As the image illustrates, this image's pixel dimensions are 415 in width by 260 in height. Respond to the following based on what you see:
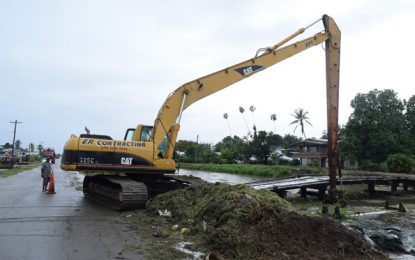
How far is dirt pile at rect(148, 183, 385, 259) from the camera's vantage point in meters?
6.76

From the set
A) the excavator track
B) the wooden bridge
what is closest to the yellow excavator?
the excavator track

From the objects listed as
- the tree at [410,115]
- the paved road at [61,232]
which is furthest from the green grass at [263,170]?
the paved road at [61,232]

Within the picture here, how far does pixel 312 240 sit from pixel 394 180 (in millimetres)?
15993

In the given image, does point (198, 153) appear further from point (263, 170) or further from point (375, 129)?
point (375, 129)

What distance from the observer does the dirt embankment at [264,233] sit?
22.2 ft

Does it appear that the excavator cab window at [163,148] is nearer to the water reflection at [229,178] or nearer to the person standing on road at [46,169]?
the person standing on road at [46,169]

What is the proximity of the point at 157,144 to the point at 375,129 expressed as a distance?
36.5 meters

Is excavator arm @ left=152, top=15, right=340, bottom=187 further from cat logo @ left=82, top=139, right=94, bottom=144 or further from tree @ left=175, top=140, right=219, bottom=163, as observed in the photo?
tree @ left=175, top=140, right=219, bottom=163

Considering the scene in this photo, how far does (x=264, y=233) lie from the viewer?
7.26m

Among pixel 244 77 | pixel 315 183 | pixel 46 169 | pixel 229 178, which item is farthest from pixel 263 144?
pixel 244 77

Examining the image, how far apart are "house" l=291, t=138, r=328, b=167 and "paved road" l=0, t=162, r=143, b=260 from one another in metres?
49.0

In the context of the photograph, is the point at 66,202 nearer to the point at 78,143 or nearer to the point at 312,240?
the point at 78,143

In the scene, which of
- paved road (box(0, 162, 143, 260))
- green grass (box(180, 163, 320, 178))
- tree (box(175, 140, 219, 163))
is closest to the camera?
paved road (box(0, 162, 143, 260))

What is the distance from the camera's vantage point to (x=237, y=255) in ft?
21.9
